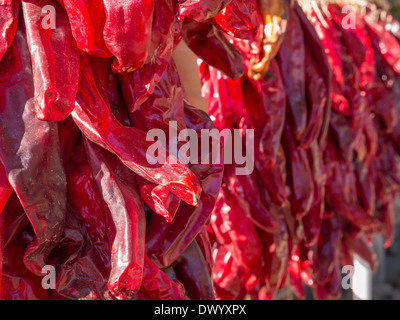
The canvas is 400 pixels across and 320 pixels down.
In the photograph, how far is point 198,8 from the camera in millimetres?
587

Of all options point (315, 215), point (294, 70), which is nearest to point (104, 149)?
point (294, 70)

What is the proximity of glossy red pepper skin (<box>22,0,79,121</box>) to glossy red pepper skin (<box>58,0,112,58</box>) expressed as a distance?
0.02 metres

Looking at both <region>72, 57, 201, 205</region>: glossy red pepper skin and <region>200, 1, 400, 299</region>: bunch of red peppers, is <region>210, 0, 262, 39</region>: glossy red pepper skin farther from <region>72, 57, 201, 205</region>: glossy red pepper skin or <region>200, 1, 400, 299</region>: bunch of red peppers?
<region>200, 1, 400, 299</region>: bunch of red peppers

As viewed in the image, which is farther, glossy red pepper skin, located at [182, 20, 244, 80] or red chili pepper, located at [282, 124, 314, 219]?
red chili pepper, located at [282, 124, 314, 219]

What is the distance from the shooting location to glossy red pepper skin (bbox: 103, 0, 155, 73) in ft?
1.88

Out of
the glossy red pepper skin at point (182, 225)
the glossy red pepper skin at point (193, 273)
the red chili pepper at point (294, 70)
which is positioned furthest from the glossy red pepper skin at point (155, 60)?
the red chili pepper at point (294, 70)

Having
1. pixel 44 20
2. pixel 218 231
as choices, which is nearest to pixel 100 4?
Answer: pixel 44 20

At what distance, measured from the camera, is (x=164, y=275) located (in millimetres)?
683

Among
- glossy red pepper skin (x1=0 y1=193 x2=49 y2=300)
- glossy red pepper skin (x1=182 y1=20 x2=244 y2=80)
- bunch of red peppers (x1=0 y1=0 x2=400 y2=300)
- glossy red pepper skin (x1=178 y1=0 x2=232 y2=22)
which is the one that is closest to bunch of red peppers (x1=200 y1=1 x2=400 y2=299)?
glossy red pepper skin (x1=182 y1=20 x2=244 y2=80)

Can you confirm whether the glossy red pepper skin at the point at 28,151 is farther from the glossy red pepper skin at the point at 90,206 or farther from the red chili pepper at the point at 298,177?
the red chili pepper at the point at 298,177

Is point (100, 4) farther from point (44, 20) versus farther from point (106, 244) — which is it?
point (106, 244)

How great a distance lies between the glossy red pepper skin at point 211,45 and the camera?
2.60 feet

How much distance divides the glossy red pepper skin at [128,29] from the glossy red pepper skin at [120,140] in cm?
6

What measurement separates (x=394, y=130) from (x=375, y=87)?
22 centimetres
